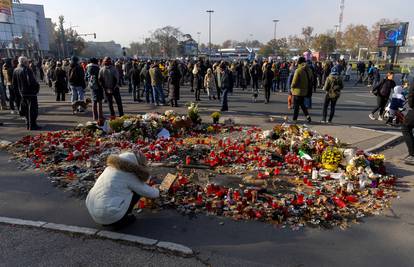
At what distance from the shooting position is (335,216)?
4.70 m

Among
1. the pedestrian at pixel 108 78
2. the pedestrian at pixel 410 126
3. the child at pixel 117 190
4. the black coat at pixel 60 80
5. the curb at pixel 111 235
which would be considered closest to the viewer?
the curb at pixel 111 235

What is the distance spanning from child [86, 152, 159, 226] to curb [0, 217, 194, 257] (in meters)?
0.17

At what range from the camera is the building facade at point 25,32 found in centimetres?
6117

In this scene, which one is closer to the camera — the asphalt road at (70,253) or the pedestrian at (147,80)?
the asphalt road at (70,253)

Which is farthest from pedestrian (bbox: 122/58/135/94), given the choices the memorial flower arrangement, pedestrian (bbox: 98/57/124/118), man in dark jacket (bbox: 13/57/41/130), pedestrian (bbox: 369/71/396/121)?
pedestrian (bbox: 369/71/396/121)

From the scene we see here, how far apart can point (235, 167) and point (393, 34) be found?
40.3 m

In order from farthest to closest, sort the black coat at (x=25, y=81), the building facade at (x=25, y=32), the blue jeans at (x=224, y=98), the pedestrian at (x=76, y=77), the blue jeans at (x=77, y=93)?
the building facade at (x=25, y=32), the blue jeans at (x=77, y=93), the blue jeans at (x=224, y=98), the pedestrian at (x=76, y=77), the black coat at (x=25, y=81)

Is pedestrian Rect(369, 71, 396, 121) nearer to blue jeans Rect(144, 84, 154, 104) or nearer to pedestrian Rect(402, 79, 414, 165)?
pedestrian Rect(402, 79, 414, 165)

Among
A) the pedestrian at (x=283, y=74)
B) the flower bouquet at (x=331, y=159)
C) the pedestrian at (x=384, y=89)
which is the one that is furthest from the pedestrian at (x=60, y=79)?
the pedestrian at (x=384, y=89)

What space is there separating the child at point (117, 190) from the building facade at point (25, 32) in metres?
59.2

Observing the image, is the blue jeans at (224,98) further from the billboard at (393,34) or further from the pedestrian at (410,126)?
the billboard at (393,34)

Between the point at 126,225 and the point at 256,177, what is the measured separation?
2683 mm

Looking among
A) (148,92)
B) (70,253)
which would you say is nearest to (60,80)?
(148,92)

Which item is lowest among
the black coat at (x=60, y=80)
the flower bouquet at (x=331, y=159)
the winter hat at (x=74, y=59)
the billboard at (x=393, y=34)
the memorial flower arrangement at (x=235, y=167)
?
the memorial flower arrangement at (x=235, y=167)
